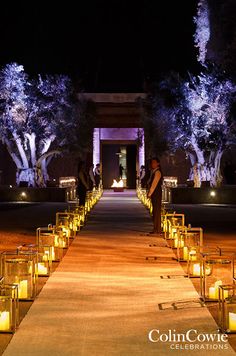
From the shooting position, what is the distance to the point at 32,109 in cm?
3634

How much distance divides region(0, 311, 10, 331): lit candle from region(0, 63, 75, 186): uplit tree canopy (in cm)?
2958

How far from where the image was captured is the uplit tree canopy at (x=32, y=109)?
3588 cm

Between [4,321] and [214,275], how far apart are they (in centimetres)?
284

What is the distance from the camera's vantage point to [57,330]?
668cm

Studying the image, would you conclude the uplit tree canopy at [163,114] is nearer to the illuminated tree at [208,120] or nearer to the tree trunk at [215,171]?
the illuminated tree at [208,120]

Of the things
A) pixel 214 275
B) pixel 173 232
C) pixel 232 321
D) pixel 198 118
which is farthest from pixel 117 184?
pixel 232 321

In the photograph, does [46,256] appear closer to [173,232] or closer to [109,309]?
[109,309]

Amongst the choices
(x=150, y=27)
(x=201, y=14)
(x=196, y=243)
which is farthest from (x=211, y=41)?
(x=196, y=243)

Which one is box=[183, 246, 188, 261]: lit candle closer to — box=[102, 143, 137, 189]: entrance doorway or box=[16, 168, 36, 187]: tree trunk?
box=[16, 168, 36, 187]: tree trunk

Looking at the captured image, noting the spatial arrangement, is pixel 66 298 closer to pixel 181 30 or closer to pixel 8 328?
pixel 8 328

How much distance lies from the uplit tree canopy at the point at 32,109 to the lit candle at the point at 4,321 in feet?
97.0

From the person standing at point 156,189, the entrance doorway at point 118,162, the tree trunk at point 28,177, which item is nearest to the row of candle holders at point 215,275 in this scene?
the person standing at point 156,189

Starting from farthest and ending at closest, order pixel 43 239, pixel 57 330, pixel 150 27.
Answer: pixel 150 27
pixel 43 239
pixel 57 330

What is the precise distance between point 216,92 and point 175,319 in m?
27.1
